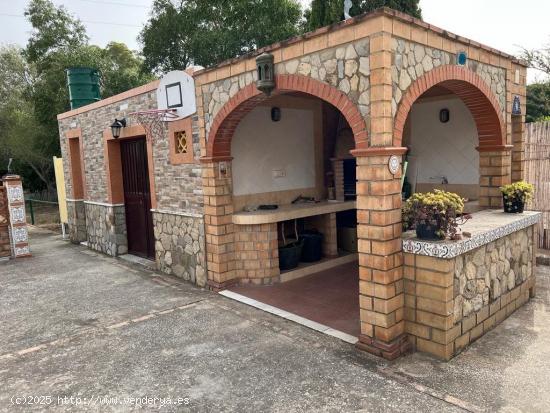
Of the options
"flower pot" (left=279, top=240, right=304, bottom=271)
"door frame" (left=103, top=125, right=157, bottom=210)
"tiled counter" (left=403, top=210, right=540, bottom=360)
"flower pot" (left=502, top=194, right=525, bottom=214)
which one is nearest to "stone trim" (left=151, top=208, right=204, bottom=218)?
"flower pot" (left=279, top=240, right=304, bottom=271)

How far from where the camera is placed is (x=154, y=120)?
8.12 meters

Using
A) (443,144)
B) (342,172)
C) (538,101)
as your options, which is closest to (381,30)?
(443,144)

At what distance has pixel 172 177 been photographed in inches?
311

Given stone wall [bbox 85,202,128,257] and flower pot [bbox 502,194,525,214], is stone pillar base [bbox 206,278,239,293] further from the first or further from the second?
flower pot [bbox 502,194,525,214]

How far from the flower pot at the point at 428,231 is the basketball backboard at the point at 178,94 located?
4.25 m

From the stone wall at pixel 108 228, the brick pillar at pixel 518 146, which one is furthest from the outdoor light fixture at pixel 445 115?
the stone wall at pixel 108 228

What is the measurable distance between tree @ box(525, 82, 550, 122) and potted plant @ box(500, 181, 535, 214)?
1130 centimetres

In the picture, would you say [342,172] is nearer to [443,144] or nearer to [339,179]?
[339,179]

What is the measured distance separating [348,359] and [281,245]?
3.76m

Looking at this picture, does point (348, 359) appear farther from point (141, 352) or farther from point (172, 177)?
point (172, 177)

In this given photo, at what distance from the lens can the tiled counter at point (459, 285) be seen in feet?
14.5

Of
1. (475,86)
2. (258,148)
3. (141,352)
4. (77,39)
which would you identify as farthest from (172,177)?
(77,39)

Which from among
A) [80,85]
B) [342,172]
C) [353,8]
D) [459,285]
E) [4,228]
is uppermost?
[353,8]

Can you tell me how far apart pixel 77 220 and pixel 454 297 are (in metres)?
10.6
